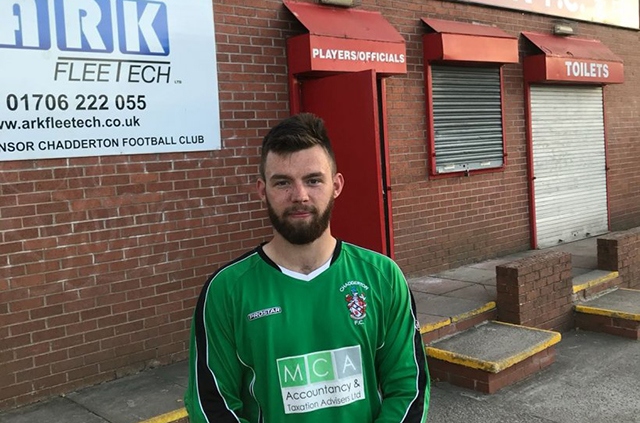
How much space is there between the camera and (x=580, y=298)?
7254 millimetres

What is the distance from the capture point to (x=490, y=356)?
18.0 ft

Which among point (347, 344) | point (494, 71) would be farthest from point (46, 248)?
point (494, 71)

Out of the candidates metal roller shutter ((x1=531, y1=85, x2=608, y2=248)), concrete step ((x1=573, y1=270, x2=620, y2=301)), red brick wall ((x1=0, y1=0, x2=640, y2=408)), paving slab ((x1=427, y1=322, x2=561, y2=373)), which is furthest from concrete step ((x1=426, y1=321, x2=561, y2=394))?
metal roller shutter ((x1=531, y1=85, x2=608, y2=248))

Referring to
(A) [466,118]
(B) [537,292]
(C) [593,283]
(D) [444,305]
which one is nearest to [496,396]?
(D) [444,305]

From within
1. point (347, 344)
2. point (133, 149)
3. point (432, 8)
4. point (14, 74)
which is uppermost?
point (432, 8)

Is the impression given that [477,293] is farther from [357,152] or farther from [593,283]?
[357,152]

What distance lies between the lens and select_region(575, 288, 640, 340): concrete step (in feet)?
21.9

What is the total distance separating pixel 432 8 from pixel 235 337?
6.84m

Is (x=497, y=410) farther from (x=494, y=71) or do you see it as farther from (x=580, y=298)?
(x=494, y=71)

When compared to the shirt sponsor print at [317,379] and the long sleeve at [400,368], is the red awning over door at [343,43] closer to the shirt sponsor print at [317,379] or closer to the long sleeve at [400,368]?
the long sleeve at [400,368]

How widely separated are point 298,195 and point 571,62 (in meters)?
8.57

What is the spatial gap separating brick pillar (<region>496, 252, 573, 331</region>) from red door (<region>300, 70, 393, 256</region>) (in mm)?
1252

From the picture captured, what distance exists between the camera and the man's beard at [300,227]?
2166 mm

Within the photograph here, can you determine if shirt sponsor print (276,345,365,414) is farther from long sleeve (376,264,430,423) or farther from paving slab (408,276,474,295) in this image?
paving slab (408,276,474,295)
